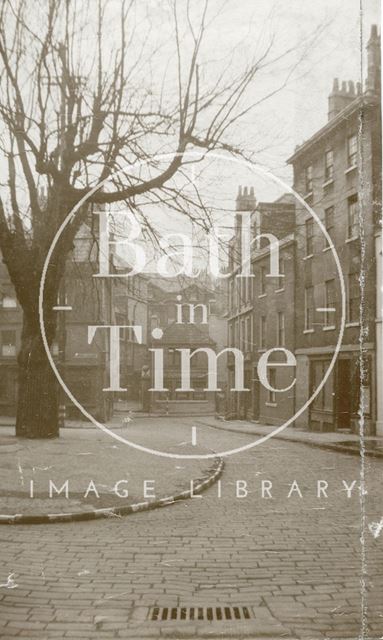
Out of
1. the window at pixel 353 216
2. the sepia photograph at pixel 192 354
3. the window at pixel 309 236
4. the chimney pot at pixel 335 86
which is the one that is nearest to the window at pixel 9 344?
the sepia photograph at pixel 192 354

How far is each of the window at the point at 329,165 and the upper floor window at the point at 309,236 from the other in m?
0.40

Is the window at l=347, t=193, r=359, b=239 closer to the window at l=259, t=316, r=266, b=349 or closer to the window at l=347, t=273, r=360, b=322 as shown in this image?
the window at l=347, t=273, r=360, b=322

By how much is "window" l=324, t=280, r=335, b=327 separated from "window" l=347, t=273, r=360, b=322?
0.17 m

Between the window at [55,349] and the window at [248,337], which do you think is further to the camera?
the window at [55,349]

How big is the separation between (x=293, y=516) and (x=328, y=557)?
478 millimetres

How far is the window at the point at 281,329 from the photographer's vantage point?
506 centimetres

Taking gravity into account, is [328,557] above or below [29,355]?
below

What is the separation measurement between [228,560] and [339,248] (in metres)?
2.60

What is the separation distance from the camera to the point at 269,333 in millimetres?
5133

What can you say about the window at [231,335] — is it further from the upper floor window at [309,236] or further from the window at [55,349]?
the window at [55,349]

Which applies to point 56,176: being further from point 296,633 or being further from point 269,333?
point 296,633

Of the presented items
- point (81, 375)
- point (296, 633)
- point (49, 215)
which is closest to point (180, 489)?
point (81, 375)

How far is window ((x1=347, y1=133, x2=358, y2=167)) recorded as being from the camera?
4.58m

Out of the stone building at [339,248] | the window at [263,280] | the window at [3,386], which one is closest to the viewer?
the stone building at [339,248]
